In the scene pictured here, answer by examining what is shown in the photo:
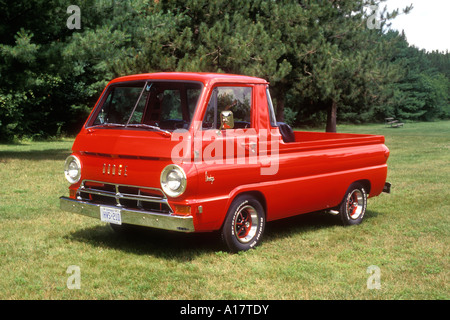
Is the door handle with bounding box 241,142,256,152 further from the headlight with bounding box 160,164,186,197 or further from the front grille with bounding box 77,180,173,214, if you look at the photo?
the front grille with bounding box 77,180,173,214

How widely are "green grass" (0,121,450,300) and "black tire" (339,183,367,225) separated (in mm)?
163

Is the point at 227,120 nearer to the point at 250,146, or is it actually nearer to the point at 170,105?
the point at 250,146

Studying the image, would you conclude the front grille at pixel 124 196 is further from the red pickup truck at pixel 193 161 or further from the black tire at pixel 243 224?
the black tire at pixel 243 224

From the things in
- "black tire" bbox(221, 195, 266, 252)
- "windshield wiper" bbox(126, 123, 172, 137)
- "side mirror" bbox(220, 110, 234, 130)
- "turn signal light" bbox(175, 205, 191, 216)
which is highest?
"side mirror" bbox(220, 110, 234, 130)

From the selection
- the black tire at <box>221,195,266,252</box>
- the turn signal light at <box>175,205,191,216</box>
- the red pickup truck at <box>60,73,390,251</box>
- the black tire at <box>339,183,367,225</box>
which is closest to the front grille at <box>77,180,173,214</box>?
the red pickup truck at <box>60,73,390,251</box>

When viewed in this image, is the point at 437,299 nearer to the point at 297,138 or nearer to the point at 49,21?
the point at 297,138

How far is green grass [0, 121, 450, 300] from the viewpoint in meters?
5.51

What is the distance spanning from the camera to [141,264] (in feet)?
20.7

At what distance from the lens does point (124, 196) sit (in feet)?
21.5

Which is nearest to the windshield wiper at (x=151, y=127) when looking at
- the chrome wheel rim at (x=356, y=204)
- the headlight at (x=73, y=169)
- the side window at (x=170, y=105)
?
the side window at (x=170, y=105)

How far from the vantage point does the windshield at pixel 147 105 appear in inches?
279

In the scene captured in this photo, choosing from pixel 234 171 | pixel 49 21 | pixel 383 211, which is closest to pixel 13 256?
pixel 234 171

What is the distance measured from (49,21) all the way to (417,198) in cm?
1319

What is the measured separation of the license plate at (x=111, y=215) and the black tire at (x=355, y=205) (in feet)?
11.7
